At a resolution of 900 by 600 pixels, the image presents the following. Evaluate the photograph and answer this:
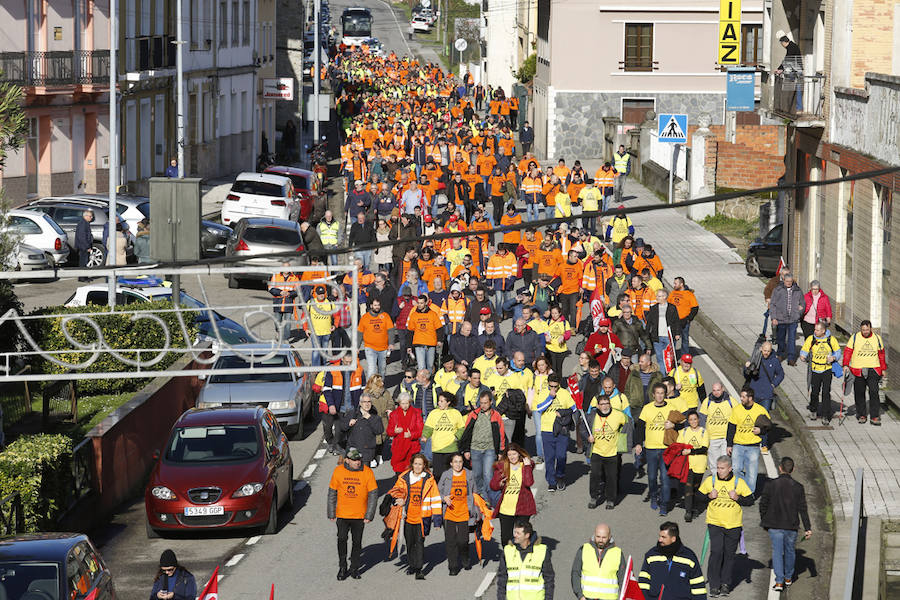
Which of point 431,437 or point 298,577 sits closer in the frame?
point 298,577

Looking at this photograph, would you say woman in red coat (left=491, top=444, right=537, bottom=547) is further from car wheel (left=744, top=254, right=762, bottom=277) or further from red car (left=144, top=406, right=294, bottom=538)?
car wheel (left=744, top=254, right=762, bottom=277)

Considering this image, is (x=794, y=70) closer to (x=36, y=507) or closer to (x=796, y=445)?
(x=796, y=445)

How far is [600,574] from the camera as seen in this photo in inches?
564

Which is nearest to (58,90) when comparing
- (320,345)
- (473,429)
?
(320,345)

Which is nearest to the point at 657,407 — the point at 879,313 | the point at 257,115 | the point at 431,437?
the point at 431,437

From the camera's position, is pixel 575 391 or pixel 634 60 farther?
pixel 634 60

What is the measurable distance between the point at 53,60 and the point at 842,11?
937 inches

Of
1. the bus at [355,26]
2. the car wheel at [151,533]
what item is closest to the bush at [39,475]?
the car wheel at [151,533]

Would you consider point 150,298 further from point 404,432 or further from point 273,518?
point 273,518

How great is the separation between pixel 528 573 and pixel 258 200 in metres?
28.5

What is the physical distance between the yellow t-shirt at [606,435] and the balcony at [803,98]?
1424cm

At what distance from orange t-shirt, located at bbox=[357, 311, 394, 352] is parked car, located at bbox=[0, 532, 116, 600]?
Result: 425 inches

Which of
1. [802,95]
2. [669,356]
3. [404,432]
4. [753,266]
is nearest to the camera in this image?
[404,432]

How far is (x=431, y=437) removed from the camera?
20.1m
